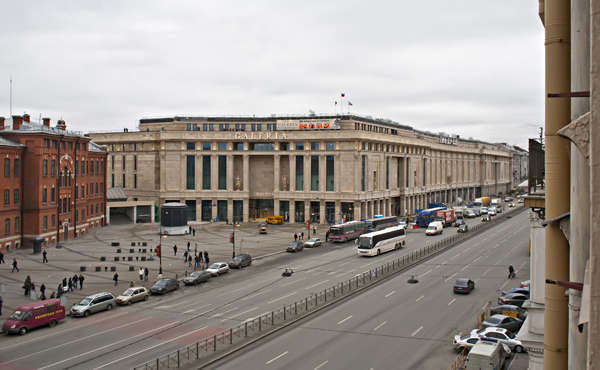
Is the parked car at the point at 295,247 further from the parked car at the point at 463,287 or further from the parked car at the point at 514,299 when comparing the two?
the parked car at the point at 514,299

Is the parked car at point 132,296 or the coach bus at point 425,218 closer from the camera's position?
the parked car at point 132,296

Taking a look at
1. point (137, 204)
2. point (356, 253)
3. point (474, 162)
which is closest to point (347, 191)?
point (356, 253)

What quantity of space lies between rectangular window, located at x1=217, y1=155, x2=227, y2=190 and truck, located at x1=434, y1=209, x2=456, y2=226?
45318mm

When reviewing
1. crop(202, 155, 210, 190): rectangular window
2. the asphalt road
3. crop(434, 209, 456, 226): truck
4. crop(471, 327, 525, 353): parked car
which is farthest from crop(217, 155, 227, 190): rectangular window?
crop(471, 327, 525, 353): parked car

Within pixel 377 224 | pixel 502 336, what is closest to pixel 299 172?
pixel 377 224

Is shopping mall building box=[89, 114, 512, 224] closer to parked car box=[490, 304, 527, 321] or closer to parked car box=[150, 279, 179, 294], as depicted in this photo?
parked car box=[150, 279, 179, 294]

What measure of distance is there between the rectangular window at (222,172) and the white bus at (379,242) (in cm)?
4930

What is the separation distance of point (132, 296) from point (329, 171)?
68.2m

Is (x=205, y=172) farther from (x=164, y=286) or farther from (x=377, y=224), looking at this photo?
(x=164, y=286)

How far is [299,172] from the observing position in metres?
110

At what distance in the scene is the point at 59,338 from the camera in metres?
33.4

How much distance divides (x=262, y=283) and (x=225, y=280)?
4.93m

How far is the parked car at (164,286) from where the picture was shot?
46250 mm

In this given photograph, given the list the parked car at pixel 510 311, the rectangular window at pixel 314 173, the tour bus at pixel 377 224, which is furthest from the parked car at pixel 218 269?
the rectangular window at pixel 314 173
